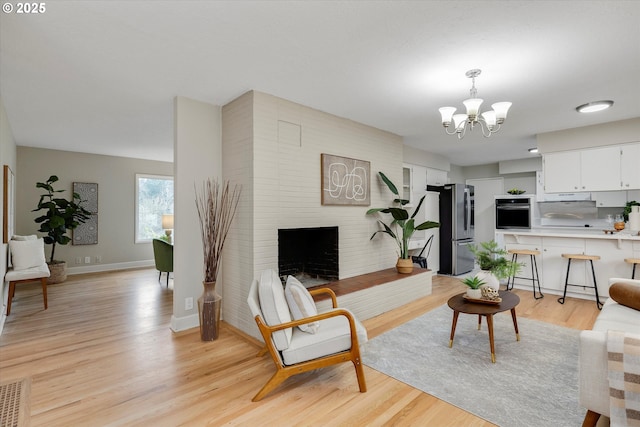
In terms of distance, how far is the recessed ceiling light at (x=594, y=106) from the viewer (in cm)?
354

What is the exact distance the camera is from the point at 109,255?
6805mm

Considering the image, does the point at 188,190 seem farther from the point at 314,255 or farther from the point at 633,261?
the point at 633,261

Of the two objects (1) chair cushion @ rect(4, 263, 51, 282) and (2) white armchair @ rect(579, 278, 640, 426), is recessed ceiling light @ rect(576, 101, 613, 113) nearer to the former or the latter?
(2) white armchair @ rect(579, 278, 640, 426)

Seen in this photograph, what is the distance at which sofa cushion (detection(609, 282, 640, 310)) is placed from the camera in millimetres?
2326

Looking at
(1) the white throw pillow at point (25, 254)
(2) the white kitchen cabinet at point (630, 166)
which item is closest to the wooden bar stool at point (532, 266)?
(2) the white kitchen cabinet at point (630, 166)

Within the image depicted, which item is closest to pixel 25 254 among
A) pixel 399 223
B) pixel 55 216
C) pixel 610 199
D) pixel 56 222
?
pixel 56 222

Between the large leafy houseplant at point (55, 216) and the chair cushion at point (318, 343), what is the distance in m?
5.45

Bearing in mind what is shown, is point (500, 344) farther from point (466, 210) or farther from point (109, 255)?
point (109, 255)

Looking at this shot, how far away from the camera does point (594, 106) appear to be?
3604 mm

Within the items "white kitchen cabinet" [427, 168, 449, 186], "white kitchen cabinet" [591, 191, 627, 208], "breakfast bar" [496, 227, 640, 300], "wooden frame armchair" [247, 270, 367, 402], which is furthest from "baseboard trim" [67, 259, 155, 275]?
"white kitchen cabinet" [591, 191, 627, 208]

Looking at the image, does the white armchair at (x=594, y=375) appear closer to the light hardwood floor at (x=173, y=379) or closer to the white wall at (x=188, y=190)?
the light hardwood floor at (x=173, y=379)

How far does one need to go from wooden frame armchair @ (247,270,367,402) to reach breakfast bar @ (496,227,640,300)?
4.10m

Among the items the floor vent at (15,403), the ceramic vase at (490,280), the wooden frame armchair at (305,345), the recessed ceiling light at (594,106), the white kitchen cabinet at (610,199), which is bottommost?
the floor vent at (15,403)

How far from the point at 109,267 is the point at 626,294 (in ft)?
27.2
